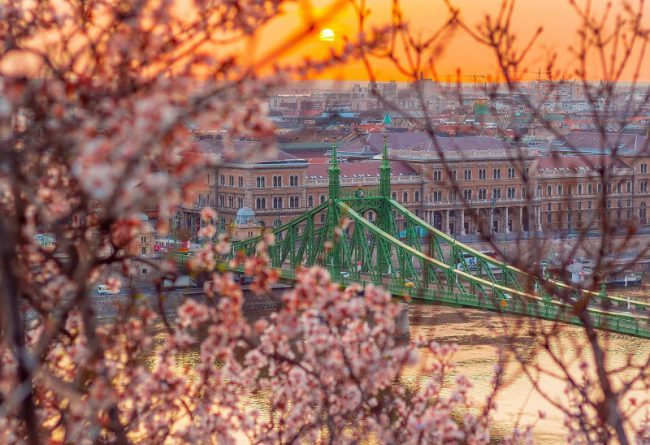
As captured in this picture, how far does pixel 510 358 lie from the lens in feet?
47.8

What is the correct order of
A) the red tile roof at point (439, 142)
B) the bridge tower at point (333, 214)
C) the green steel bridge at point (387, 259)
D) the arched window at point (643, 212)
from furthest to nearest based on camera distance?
the arched window at point (643, 212)
the red tile roof at point (439, 142)
the bridge tower at point (333, 214)
the green steel bridge at point (387, 259)

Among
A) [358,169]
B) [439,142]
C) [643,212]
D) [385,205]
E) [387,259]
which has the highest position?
[439,142]

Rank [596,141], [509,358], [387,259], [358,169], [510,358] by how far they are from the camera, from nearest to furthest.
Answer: [509,358] → [510,358] → [387,259] → [358,169] → [596,141]

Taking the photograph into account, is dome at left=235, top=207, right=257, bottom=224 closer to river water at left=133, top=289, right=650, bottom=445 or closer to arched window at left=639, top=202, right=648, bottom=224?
river water at left=133, top=289, right=650, bottom=445

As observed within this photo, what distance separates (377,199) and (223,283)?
62.2ft

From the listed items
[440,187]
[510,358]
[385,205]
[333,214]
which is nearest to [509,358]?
[510,358]

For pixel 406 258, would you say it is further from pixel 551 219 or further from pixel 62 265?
pixel 62 265

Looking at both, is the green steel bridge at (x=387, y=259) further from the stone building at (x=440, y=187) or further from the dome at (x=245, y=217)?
the stone building at (x=440, y=187)

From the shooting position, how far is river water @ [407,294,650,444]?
11.7 m

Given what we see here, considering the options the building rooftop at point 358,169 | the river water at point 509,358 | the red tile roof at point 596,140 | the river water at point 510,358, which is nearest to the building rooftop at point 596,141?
the red tile roof at point 596,140

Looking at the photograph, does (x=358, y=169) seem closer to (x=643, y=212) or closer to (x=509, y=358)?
(x=643, y=212)

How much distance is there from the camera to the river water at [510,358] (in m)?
11.7

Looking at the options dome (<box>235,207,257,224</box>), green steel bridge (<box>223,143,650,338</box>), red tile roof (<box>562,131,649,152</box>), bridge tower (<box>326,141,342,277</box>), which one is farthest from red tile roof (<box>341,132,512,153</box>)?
bridge tower (<box>326,141,342,277</box>)

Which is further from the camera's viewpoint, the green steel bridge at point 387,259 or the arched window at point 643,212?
the arched window at point 643,212
